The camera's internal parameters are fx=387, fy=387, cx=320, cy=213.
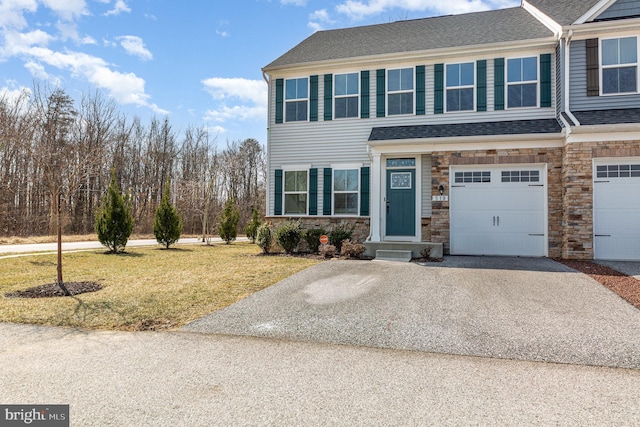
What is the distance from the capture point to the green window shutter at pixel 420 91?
12.0 meters

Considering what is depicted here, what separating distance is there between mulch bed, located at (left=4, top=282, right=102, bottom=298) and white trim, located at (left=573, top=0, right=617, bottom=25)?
43.2ft

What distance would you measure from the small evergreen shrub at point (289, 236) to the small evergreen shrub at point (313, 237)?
0.25m

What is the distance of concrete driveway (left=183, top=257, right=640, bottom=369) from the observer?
4.03 m

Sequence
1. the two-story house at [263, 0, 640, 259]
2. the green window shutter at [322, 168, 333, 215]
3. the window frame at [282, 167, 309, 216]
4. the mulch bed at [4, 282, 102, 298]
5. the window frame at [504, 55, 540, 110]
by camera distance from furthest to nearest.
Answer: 1. the window frame at [282, 167, 309, 216]
2. the green window shutter at [322, 168, 333, 215]
3. the window frame at [504, 55, 540, 110]
4. the two-story house at [263, 0, 640, 259]
5. the mulch bed at [4, 282, 102, 298]

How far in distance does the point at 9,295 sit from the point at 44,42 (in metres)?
17.9

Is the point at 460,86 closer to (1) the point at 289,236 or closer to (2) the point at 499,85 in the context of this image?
(2) the point at 499,85

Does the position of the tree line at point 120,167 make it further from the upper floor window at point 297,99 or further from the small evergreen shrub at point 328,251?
the small evergreen shrub at point 328,251

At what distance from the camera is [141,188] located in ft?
98.3

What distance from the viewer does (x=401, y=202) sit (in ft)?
38.0

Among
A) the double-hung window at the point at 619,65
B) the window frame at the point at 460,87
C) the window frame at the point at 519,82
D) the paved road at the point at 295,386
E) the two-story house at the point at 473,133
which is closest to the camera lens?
the paved road at the point at 295,386

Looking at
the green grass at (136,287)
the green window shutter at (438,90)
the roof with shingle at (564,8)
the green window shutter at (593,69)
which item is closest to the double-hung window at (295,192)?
the green grass at (136,287)

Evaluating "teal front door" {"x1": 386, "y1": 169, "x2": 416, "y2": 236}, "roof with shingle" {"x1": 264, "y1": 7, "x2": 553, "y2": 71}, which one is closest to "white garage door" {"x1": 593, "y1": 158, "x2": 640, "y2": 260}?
"roof with shingle" {"x1": 264, "y1": 7, "x2": 553, "y2": 71}

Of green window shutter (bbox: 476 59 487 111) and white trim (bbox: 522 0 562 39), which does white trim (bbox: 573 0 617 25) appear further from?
green window shutter (bbox: 476 59 487 111)

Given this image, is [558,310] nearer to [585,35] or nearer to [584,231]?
[584,231]
